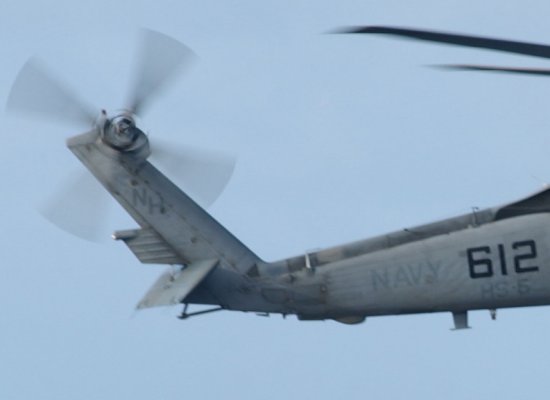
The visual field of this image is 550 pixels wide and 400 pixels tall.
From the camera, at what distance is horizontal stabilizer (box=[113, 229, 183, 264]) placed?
19.4 meters

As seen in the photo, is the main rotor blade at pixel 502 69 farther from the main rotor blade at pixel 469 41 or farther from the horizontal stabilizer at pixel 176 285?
the horizontal stabilizer at pixel 176 285

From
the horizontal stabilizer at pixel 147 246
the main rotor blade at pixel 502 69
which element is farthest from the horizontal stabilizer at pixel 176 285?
the main rotor blade at pixel 502 69

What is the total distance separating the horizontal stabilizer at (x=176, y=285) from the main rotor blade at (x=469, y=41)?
7.55 m

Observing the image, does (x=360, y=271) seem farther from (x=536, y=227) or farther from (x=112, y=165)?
(x=112, y=165)

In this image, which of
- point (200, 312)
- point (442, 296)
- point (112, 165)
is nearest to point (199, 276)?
point (200, 312)

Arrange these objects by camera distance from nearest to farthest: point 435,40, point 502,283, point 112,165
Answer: point 435,40 → point 502,283 → point 112,165

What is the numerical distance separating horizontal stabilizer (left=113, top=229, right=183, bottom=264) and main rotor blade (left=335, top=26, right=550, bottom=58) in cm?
854

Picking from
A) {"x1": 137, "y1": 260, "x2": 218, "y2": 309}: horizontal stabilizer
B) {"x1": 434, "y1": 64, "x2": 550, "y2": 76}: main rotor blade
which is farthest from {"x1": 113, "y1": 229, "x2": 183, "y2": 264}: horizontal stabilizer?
{"x1": 434, "y1": 64, "x2": 550, "y2": 76}: main rotor blade

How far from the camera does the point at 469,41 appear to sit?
1164cm

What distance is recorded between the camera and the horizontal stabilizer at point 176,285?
18109 millimetres

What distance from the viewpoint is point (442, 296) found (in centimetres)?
1847

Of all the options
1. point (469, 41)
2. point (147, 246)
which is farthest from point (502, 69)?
point (147, 246)

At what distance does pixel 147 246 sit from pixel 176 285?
113 centimetres

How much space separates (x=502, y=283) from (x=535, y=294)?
0.53 metres
